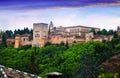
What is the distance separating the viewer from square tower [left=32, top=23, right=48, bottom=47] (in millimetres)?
44938

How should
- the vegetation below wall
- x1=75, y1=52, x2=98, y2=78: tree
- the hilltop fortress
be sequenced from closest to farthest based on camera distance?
1. x1=75, y1=52, x2=98, y2=78: tree
2. the vegetation below wall
3. the hilltop fortress

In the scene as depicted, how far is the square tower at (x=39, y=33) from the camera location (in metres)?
44.9

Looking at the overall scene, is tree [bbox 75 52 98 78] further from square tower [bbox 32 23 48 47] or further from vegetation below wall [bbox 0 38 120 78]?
square tower [bbox 32 23 48 47]

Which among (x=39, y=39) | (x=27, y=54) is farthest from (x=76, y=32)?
(x=27, y=54)

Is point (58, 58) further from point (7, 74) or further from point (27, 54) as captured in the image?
point (7, 74)

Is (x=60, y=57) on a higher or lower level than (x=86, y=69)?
lower

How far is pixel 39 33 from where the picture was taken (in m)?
46.6

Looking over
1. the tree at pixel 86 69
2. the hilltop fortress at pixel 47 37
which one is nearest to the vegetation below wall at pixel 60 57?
the tree at pixel 86 69

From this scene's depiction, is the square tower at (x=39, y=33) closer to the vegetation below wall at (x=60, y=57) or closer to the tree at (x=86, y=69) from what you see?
the vegetation below wall at (x=60, y=57)

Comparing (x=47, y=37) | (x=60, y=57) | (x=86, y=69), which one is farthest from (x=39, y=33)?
(x=86, y=69)

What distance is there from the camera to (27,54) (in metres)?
35.5

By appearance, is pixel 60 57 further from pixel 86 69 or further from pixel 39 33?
pixel 39 33

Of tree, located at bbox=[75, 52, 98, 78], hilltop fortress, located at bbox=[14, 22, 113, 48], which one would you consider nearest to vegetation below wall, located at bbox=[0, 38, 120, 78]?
tree, located at bbox=[75, 52, 98, 78]

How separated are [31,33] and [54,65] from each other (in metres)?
16.4
